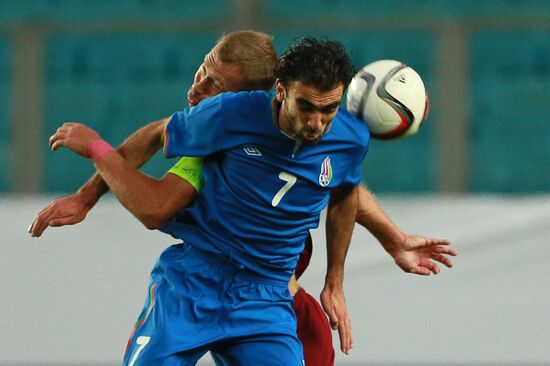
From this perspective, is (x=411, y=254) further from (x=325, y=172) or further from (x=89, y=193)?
(x=89, y=193)

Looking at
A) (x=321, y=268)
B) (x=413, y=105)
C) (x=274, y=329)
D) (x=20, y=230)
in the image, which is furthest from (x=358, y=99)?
(x=20, y=230)

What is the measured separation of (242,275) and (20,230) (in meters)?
2.58

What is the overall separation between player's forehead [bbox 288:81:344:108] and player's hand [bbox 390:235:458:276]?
2.73ft

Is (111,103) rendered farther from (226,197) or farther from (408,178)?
(226,197)

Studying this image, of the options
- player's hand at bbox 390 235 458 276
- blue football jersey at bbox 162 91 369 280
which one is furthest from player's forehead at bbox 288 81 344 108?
player's hand at bbox 390 235 458 276

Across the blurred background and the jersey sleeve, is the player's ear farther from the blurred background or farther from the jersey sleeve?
the blurred background

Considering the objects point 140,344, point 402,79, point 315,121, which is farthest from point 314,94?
point 140,344

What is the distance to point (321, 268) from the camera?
5.88 m

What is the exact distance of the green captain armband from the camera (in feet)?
11.4

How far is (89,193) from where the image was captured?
357 cm

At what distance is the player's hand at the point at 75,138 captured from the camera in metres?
3.45

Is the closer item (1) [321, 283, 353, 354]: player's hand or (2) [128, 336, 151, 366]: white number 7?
(2) [128, 336, 151, 366]: white number 7

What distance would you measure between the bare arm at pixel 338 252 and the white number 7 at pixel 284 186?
30cm

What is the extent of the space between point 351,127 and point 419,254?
60cm
